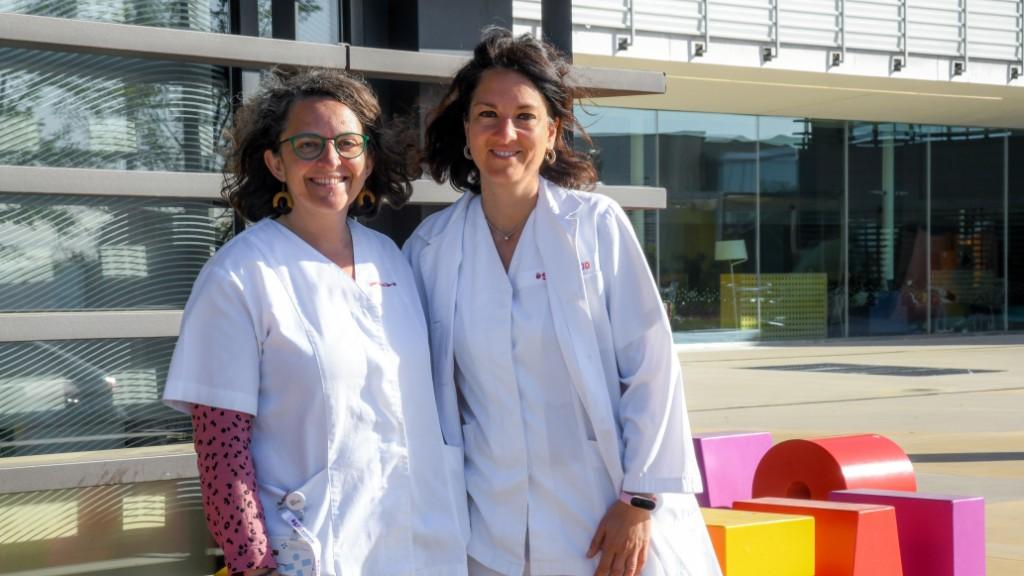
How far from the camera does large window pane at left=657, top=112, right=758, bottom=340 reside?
25.6 metres

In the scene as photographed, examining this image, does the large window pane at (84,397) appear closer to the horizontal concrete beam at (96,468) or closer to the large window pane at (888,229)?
the horizontal concrete beam at (96,468)

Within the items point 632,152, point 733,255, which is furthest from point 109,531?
point 733,255

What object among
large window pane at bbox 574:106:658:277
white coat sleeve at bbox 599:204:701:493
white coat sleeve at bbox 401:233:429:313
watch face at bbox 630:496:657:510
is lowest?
watch face at bbox 630:496:657:510

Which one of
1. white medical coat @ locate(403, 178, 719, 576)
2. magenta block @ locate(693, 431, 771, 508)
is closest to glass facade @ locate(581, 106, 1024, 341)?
magenta block @ locate(693, 431, 771, 508)

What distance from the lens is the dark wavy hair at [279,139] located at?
121 inches

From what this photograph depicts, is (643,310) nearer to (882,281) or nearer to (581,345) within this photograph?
(581,345)

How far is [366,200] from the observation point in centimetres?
325

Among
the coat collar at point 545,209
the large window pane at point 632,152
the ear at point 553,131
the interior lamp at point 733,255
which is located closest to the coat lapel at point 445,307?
the coat collar at point 545,209

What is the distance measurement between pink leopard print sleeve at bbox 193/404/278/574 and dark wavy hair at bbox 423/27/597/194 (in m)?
0.99

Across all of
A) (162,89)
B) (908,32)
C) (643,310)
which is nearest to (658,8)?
(908,32)

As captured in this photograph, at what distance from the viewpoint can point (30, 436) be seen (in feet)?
14.8

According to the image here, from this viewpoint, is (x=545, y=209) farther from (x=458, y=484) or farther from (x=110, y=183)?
(x=110, y=183)

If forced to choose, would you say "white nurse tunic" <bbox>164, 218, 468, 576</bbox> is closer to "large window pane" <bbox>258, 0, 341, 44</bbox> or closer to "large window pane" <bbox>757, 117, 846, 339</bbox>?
"large window pane" <bbox>258, 0, 341, 44</bbox>

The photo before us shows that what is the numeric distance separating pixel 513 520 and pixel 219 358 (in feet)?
2.59
